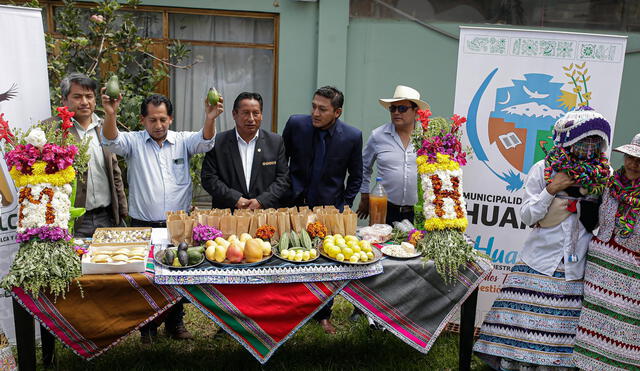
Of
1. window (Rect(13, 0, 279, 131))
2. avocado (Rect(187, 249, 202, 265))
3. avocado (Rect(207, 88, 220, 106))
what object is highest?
window (Rect(13, 0, 279, 131))

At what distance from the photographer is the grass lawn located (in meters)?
3.64

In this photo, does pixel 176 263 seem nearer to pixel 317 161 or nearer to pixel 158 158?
pixel 158 158

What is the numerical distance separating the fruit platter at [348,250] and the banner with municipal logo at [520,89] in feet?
4.39

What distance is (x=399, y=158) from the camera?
4379mm

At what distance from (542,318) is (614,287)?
1.57 ft

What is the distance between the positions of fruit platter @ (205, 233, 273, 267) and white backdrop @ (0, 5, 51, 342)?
1733 millimetres

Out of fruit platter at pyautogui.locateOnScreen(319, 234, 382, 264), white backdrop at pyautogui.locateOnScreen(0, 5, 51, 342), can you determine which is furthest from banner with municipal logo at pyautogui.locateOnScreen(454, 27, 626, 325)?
white backdrop at pyautogui.locateOnScreen(0, 5, 51, 342)

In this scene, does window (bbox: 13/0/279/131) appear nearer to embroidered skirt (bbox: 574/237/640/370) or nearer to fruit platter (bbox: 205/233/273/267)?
fruit platter (bbox: 205/233/273/267)

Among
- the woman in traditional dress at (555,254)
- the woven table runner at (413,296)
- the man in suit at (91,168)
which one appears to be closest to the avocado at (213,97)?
the man in suit at (91,168)

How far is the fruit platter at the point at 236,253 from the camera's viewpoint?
3086mm

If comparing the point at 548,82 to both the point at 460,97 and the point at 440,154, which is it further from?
the point at 440,154

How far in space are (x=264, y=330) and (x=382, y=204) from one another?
1379 mm

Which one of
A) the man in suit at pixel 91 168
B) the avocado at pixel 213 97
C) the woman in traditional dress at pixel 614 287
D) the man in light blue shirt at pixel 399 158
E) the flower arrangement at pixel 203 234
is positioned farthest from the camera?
the man in light blue shirt at pixel 399 158

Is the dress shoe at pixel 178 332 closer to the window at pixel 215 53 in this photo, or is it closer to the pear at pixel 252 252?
the pear at pixel 252 252
